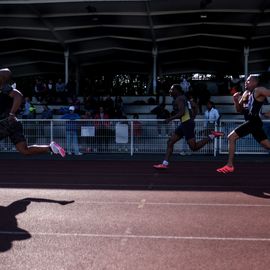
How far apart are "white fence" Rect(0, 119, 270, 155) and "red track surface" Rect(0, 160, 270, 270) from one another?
4687 mm

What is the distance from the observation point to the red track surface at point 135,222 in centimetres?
531

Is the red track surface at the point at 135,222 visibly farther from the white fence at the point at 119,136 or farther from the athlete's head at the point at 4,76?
the white fence at the point at 119,136

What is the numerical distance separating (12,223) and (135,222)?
1.50 metres

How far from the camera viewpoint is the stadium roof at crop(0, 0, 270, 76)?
20938 millimetres

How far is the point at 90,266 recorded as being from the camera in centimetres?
508

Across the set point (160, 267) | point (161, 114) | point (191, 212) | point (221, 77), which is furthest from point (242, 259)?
point (221, 77)

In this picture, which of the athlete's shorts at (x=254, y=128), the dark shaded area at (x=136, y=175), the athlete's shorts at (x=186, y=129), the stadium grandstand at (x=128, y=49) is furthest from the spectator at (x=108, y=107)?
the athlete's shorts at (x=254, y=128)

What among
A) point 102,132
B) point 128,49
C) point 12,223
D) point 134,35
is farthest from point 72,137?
point 128,49

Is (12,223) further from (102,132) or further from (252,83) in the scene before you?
(102,132)

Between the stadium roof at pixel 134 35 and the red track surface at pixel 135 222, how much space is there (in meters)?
10.7

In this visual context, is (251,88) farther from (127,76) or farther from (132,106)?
(127,76)

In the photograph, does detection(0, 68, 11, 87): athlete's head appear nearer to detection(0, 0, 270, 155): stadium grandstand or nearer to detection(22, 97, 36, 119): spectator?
detection(0, 0, 270, 155): stadium grandstand

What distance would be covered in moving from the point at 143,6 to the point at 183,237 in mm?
15893

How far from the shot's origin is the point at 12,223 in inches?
269
